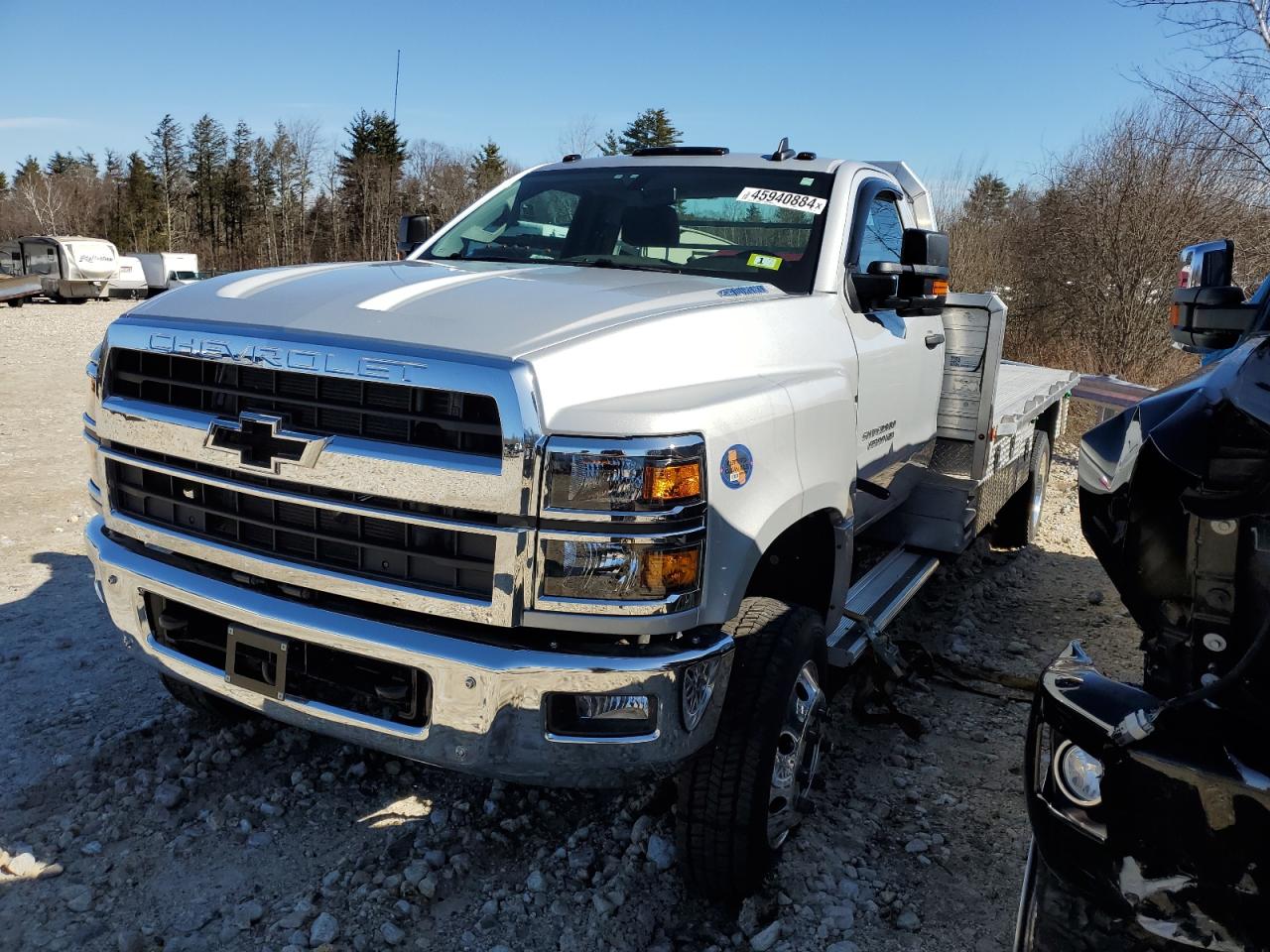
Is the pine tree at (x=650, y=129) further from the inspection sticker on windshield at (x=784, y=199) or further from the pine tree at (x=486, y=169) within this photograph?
the inspection sticker on windshield at (x=784, y=199)

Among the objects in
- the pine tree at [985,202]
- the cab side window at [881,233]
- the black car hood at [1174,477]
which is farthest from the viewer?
the pine tree at [985,202]

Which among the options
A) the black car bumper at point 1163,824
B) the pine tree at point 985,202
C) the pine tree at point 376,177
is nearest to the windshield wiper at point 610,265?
the black car bumper at point 1163,824

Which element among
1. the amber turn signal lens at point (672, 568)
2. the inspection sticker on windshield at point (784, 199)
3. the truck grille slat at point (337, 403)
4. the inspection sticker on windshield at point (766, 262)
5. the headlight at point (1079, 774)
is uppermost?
the inspection sticker on windshield at point (784, 199)

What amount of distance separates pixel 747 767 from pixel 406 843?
1.16m

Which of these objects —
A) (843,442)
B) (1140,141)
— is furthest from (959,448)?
(1140,141)

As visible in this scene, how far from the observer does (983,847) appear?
3.13 meters

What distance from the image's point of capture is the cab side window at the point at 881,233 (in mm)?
3801

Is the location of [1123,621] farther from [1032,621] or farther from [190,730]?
[190,730]

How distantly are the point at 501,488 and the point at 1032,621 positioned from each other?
14.0 feet

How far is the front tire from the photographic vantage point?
99.3 inches

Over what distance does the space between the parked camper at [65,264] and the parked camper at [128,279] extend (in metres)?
0.60

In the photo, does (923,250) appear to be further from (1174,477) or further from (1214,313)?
(1174,477)

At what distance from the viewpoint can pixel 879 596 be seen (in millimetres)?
3977

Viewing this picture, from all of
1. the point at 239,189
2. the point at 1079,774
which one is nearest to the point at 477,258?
the point at 1079,774
